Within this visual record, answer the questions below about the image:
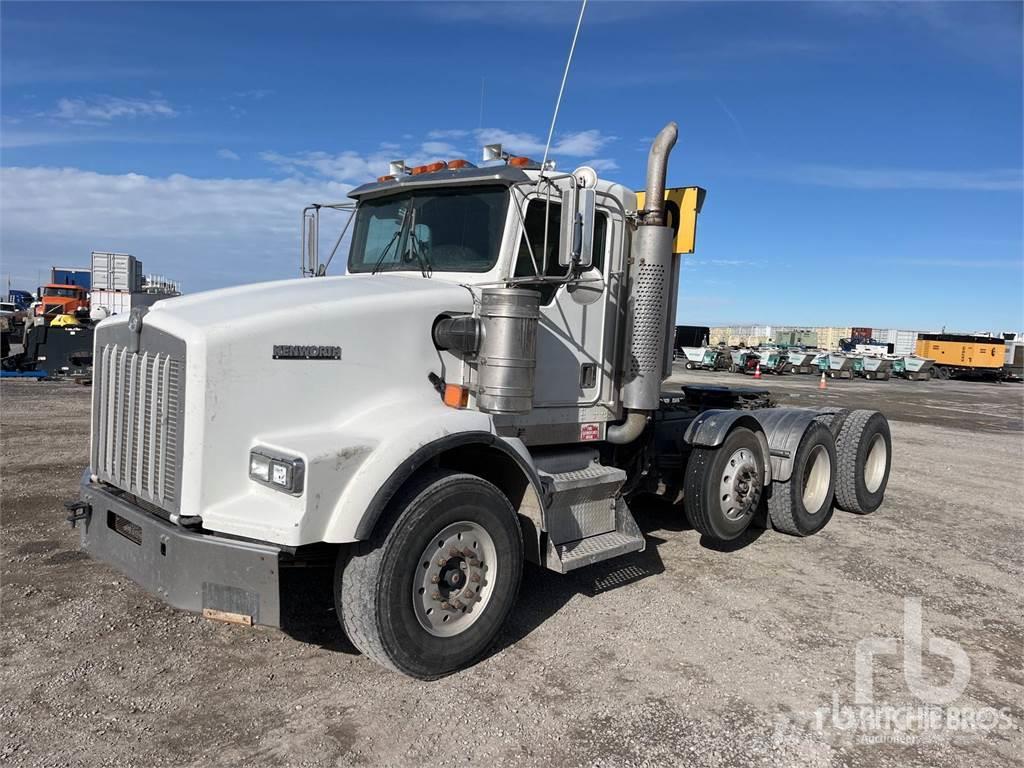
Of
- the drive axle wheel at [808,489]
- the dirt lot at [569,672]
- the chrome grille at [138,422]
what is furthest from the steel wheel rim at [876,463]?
the chrome grille at [138,422]

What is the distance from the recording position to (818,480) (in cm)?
731

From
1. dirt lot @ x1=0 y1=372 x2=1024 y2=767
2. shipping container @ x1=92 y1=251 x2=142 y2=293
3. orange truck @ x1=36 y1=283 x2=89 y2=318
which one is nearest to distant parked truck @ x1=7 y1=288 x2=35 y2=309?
orange truck @ x1=36 y1=283 x2=89 y2=318

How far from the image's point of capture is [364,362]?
3896 mm

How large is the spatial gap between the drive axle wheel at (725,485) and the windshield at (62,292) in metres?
40.9

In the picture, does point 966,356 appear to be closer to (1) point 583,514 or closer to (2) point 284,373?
(1) point 583,514

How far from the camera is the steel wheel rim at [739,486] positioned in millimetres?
5852

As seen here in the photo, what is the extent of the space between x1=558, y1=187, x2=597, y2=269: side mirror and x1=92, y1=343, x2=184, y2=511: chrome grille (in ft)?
6.89

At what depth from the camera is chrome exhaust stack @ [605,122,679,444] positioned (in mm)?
4984

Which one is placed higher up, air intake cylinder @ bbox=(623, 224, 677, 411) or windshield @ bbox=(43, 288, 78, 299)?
windshield @ bbox=(43, 288, 78, 299)

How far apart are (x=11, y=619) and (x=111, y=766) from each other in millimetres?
1851

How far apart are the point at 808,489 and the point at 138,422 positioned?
20.0 feet

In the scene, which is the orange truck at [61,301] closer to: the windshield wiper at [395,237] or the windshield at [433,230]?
the windshield at [433,230]

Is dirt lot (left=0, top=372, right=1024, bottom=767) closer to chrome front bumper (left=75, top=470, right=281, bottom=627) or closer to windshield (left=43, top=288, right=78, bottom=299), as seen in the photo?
chrome front bumper (left=75, top=470, right=281, bottom=627)

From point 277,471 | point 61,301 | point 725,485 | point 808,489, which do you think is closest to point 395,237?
point 277,471
